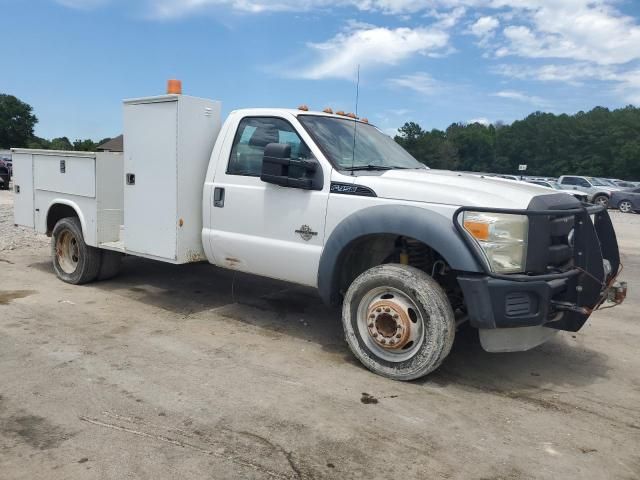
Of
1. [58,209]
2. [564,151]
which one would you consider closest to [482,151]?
[564,151]

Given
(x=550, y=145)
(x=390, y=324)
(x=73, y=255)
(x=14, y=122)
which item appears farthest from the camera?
(x=14, y=122)

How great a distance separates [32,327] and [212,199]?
6.80 feet

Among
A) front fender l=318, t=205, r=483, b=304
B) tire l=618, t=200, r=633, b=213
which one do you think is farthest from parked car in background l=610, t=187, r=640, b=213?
front fender l=318, t=205, r=483, b=304

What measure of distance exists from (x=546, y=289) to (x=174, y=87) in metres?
3.95

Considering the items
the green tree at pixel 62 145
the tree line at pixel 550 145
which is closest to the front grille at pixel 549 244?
the green tree at pixel 62 145

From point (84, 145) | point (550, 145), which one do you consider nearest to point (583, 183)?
point (84, 145)

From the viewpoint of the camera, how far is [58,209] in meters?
7.32

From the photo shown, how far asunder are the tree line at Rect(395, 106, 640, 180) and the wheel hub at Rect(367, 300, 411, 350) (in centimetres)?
6282

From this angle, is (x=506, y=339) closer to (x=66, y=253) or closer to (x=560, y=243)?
(x=560, y=243)

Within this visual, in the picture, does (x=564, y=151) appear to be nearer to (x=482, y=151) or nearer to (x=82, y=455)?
(x=482, y=151)

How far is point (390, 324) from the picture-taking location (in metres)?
4.38

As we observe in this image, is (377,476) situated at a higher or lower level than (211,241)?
lower

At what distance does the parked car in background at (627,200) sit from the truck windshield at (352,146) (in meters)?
25.8

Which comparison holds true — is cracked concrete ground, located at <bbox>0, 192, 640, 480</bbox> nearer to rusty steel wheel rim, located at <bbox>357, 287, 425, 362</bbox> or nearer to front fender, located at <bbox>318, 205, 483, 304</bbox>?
rusty steel wheel rim, located at <bbox>357, 287, 425, 362</bbox>
